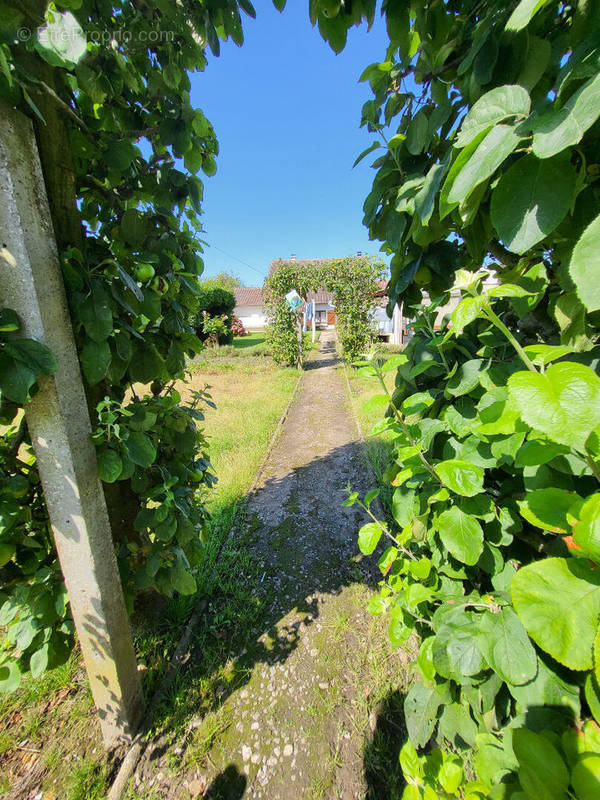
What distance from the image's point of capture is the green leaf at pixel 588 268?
17.0 inches

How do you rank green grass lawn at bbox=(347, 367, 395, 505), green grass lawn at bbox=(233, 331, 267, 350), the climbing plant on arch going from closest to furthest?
1. green grass lawn at bbox=(347, 367, 395, 505)
2. the climbing plant on arch
3. green grass lawn at bbox=(233, 331, 267, 350)

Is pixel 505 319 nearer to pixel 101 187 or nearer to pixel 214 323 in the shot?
pixel 101 187

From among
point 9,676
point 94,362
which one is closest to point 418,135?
point 94,362

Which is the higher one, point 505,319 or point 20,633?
point 505,319

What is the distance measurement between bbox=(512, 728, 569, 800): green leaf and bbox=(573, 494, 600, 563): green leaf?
0.36 m

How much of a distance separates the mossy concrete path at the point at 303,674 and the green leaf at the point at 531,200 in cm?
224

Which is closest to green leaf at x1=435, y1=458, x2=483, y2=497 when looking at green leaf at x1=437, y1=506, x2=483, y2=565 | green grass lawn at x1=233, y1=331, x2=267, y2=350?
green leaf at x1=437, y1=506, x2=483, y2=565

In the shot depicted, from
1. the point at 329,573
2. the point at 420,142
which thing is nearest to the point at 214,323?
the point at 329,573

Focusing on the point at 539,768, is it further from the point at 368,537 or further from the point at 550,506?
the point at 368,537

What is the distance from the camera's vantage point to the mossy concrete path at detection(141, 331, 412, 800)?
57.7 inches

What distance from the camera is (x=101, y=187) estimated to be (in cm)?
143

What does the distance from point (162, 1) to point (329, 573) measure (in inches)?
135

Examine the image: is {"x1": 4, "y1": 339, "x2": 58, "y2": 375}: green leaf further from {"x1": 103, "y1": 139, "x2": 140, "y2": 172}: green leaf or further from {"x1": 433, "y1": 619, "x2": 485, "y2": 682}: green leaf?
{"x1": 433, "y1": 619, "x2": 485, "y2": 682}: green leaf

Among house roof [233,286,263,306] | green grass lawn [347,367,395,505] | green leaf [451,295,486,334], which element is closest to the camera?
green leaf [451,295,486,334]
